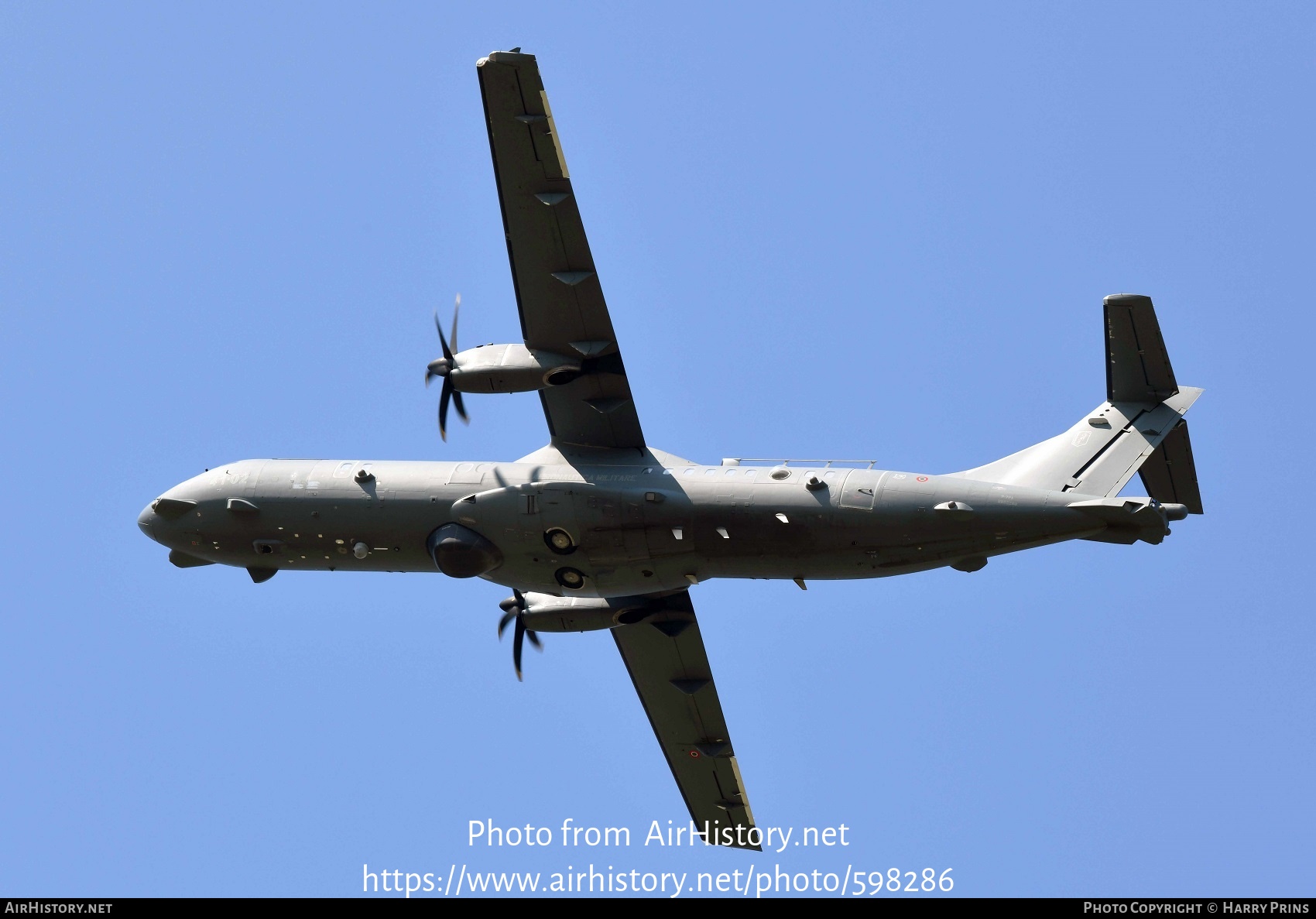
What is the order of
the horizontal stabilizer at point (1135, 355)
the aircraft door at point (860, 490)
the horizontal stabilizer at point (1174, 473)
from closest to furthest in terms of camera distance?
1. the aircraft door at point (860, 490)
2. the horizontal stabilizer at point (1135, 355)
3. the horizontal stabilizer at point (1174, 473)

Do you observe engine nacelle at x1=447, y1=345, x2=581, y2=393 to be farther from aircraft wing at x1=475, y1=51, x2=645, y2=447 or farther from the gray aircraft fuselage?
the gray aircraft fuselage

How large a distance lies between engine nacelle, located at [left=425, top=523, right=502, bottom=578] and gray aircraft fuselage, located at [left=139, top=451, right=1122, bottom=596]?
0.17m

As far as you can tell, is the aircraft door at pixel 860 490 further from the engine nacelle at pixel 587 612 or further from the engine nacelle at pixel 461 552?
the engine nacelle at pixel 461 552

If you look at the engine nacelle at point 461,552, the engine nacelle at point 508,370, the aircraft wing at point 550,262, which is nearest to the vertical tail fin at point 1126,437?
the aircraft wing at point 550,262

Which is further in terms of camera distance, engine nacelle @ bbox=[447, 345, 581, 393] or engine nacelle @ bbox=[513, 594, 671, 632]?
engine nacelle @ bbox=[513, 594, 671, 632]

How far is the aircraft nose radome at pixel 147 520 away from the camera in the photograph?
35.4 m

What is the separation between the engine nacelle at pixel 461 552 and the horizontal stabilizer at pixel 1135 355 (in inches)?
480

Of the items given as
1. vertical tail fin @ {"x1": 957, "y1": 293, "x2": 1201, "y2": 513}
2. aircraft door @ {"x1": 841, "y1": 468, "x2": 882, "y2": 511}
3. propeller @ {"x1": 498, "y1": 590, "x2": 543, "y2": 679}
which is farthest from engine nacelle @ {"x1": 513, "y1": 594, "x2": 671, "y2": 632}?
vertical tail fin @ {"x1": 957, "y1": 293, "x2": 1201, "y2": 513}

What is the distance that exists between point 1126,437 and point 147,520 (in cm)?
1936

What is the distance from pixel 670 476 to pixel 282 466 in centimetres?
793

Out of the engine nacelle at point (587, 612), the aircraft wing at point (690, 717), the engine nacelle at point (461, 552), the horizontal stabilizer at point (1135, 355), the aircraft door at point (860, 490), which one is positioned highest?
the horizontal stabilizer at point (1135, 355)

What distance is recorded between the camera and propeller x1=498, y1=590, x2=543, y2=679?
36.7 meters

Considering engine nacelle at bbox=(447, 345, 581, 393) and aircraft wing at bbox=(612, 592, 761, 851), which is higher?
engine nacelle at bbox=(447, 345, 581, 393)
